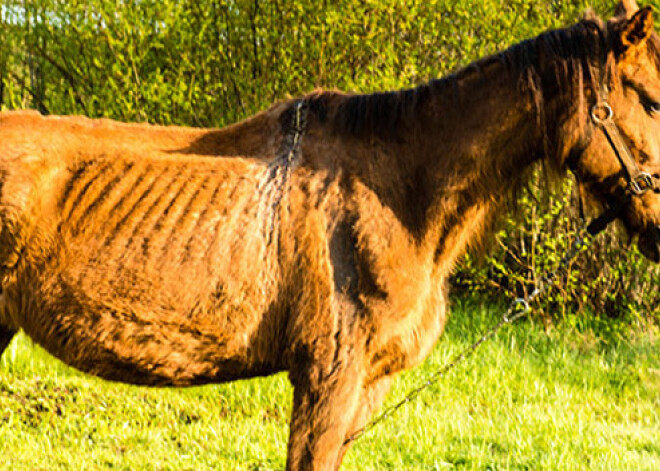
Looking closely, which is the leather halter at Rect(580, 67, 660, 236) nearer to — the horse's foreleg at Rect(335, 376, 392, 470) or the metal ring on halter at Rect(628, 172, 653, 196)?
the metal ring on halter at Rect(628, 172, 653, 196)

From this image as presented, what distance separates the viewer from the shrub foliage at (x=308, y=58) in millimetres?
7012

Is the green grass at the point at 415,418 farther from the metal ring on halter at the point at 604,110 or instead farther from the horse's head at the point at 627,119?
the metal ring on halter at the point at 604,110

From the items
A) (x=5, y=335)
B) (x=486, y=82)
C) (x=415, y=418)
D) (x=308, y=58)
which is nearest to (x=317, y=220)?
(x=486, y=82)

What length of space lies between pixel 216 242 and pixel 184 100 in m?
4.14

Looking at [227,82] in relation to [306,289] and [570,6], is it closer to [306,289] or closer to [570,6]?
[570,6]

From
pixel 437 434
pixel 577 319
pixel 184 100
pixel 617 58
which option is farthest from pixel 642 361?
pixel 184 100

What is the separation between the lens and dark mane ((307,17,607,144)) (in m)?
3.24

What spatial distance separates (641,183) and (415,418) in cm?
286

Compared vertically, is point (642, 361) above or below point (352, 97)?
below

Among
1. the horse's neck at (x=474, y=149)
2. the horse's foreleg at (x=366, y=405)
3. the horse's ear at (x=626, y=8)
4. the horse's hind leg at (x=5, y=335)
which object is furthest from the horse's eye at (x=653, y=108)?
the horse's hind leg at (x=5, y=335)

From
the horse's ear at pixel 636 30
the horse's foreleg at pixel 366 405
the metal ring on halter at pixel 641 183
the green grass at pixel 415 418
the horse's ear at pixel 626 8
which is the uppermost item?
the horse's ear at pixel 626 8

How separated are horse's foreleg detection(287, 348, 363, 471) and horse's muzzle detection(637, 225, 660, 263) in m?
1.31

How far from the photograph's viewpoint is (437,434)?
17.3 feet

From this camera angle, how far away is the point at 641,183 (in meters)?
3.21
